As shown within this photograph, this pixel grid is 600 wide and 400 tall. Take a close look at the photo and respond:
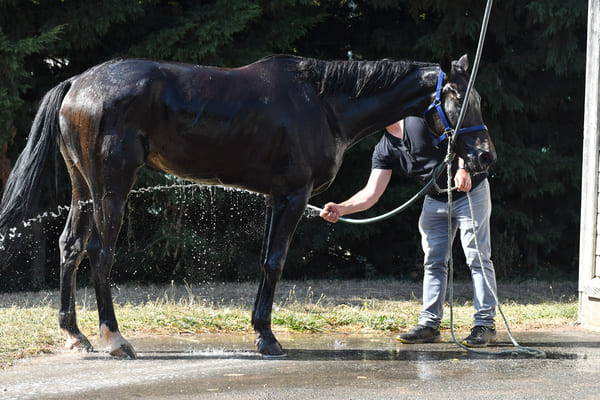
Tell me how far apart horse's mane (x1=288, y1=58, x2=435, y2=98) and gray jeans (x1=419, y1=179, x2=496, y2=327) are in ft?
3.55

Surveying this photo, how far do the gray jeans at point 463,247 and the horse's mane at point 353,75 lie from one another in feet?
3.55

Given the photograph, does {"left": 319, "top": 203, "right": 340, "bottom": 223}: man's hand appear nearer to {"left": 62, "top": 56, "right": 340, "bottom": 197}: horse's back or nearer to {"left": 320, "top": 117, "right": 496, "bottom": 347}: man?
{"left": 320, "top": 117, "right": 496, "bottom": 347}: man

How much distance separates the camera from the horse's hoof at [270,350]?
14.8 feet

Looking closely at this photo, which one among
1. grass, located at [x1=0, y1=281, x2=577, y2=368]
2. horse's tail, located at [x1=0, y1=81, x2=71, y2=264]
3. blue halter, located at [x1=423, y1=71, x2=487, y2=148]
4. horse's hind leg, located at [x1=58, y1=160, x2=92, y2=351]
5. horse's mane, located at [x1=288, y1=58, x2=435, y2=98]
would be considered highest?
horse's mane, located at [x1=288, y1=58, x2=435, y2=98]

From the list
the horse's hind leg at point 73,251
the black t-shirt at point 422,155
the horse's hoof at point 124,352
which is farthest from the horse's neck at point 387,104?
the horse's hoof at point 124,352

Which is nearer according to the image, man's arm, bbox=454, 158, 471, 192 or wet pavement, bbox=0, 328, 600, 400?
wet pavement, bbox=0, 328, 600, 400

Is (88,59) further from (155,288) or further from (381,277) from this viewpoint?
(381,277)

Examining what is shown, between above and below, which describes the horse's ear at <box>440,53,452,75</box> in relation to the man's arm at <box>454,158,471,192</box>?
above

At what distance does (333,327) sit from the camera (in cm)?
586

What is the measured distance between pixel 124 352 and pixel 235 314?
1785 millimetres

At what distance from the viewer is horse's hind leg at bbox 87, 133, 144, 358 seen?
14.1 ft

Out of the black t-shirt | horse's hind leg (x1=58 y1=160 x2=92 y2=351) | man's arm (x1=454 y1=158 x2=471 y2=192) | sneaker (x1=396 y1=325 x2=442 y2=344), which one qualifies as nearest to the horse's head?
man's arm (x1=454 y1=158 x2=471 y2=192)

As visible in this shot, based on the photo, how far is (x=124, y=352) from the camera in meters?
4.39

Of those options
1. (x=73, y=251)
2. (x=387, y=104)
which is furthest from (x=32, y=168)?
(x=387, y=104)
